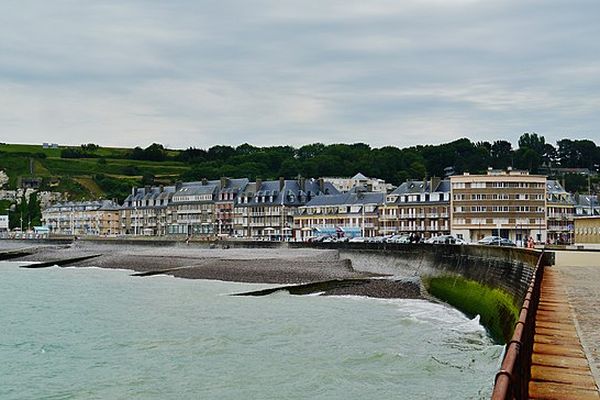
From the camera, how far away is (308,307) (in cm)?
3200

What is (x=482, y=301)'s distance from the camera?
98.7ft

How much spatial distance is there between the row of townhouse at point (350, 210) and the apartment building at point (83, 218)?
0.76 ft

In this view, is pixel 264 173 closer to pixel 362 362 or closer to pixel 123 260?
pixel 123 260

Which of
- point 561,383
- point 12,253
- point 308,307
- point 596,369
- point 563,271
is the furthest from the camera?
point 12,253

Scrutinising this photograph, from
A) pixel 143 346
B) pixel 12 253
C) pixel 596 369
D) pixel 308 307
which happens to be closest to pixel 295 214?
pixel 12 253

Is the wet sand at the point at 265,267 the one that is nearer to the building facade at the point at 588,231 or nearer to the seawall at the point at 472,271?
the seawall at the point at 472,271

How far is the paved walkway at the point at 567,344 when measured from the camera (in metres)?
7.75

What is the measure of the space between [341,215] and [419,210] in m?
14.2

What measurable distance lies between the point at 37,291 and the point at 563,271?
28.2 m

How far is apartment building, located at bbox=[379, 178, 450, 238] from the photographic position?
308 feet

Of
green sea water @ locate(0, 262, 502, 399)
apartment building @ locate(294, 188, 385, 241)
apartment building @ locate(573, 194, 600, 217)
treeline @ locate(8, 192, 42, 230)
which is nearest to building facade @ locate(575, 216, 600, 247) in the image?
green sea water @ locate(0, 262, 502, 399)

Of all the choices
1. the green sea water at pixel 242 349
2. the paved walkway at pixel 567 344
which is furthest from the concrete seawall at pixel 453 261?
the paved walkway at pixel 567 344

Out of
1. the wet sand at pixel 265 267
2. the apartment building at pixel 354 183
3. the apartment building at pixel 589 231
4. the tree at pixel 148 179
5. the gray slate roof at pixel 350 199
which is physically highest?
the tree at pixel 148 179

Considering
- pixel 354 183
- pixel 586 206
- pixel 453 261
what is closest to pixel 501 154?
pixel 354 183
